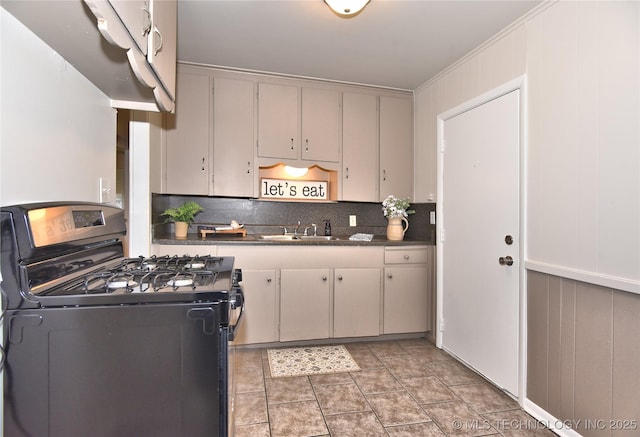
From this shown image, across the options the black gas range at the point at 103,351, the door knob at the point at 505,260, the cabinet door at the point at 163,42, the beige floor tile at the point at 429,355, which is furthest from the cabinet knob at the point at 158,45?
the beige floor tile at the point at 429,355

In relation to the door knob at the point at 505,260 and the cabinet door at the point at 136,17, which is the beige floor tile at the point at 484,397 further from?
the cabinet door at the point at 136,17

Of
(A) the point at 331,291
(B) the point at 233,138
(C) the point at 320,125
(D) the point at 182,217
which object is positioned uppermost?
(C) the point at 320,125

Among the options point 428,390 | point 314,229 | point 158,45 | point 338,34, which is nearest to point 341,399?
point 428,390

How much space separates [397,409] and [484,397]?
608 mm

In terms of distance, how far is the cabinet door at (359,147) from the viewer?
323 cm

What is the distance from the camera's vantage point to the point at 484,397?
2104 millimetres

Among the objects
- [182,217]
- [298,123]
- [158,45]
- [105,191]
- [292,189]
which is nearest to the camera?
[158,45]

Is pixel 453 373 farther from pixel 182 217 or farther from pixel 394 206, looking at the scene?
pixel 182 217

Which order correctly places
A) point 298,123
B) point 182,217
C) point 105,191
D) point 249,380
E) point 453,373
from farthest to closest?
point 298,123, point 182,217, point 453,373, point 249,380, point 105,191

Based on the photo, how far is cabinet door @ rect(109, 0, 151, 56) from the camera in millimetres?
889

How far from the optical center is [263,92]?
3.02 meters

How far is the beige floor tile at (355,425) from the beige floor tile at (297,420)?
0.05m

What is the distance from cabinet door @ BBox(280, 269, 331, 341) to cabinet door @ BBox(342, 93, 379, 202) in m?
0.89

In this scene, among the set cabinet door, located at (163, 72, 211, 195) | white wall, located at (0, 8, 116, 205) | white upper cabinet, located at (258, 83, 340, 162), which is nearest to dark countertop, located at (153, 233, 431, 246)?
cabinet door, located at (163, 72, 211, 195)
